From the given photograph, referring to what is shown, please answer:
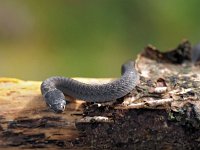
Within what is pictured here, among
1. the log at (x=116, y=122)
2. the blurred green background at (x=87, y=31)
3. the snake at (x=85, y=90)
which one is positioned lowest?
the log at (x=116, y=122)

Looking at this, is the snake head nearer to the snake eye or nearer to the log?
the snake eye

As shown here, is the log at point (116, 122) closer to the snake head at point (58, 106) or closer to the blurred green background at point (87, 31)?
the snake head at point (58, 106)

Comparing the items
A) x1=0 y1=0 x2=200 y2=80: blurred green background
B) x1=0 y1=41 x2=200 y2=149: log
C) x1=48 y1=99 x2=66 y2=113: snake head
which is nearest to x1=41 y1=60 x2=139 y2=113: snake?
x1=48 y1=99 x2=66 y2=113: snake head

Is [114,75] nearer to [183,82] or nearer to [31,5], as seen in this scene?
[31,5]

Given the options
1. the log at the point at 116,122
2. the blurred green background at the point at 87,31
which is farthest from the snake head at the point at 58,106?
the blurred green background at the point at 87,31

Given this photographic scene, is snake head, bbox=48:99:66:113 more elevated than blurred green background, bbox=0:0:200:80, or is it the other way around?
blurred green background, bbox=0:0:200:80

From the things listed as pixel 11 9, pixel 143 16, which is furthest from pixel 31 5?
pixel 143 16

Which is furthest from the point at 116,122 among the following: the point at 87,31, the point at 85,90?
the point at 87,31
